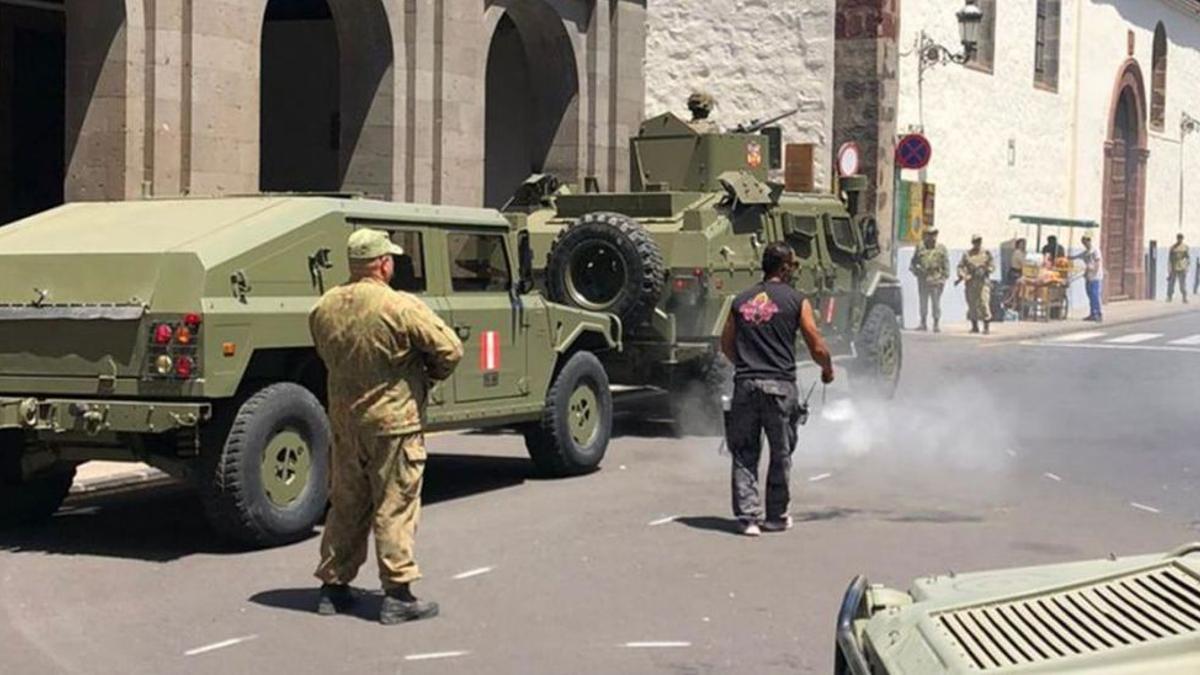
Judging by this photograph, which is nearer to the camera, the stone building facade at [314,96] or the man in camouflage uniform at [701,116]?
the stone building facade at [314,96]

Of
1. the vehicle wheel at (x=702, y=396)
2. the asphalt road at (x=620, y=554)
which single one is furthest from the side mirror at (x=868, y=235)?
the vehicle wheel at (x=702, y=396)

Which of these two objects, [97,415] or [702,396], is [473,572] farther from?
[702,396]

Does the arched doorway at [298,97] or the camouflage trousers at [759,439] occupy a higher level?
the arched doorway at [298,97]

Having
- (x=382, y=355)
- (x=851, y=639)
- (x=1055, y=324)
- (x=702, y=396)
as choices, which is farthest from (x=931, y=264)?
(x=851, y=639)

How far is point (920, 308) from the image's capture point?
2922 cm

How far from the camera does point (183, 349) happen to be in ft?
27.2

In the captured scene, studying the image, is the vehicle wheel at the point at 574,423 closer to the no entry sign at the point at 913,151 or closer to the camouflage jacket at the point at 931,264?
the no entry sign at the point at 913,151

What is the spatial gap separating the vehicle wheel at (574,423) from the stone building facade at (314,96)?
19.1ft

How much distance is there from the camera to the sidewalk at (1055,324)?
28.4 m

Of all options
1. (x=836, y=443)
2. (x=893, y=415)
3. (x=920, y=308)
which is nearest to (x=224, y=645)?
(x=836, y=443)

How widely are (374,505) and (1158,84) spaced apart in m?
44.0

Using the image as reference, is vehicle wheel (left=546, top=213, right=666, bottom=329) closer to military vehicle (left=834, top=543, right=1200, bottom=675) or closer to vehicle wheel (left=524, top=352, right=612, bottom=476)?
vehicle wheel (left=524, top=352, right=612, bottom=476)

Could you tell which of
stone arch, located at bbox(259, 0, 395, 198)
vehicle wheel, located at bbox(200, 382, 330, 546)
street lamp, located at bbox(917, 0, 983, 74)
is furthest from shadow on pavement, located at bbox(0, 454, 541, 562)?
street lamp, located at bbox(917, 0, 983, 74)

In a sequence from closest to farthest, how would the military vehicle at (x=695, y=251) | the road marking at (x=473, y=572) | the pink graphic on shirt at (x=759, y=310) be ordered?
the road marking at (x=473, y=572) < the pink graphic on shirt at (x=759, y=310) < the military vehicle at (x=695, y=251)
